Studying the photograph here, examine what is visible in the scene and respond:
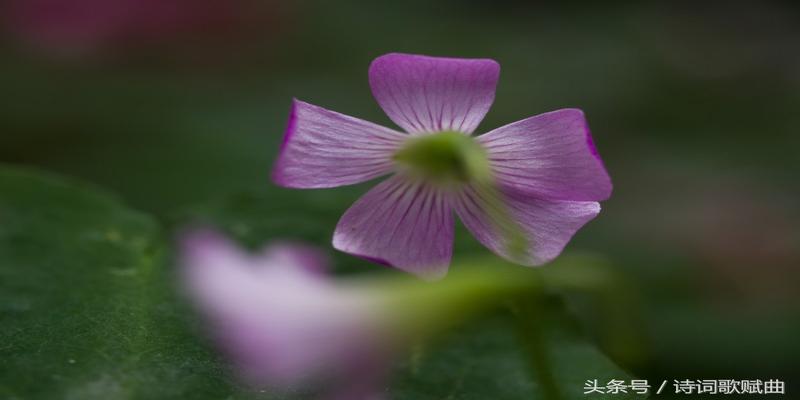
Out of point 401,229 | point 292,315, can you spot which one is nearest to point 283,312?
point 292,315

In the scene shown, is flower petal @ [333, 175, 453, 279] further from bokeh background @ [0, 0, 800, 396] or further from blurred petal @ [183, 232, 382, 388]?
bokeh background @ [0, 0, 800, 396]

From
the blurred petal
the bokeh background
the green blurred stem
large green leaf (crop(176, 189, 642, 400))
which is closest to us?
the blurred petal

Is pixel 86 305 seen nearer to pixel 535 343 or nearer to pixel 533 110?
pixel 535 343

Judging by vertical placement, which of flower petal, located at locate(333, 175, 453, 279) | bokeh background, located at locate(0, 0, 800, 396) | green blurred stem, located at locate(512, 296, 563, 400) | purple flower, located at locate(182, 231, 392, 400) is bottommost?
purple flower, located at locate(182, 231, 392, 400)

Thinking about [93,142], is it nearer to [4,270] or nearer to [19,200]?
[19,200]

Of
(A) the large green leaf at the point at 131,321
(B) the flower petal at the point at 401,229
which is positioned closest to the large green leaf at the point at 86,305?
(A) the large green leaf at the point at 131,321

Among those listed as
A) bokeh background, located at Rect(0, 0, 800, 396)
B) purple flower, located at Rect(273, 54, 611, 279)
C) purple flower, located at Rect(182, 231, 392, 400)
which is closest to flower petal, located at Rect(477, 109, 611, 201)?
purple flower, located at Rect(273, 54, 611, 279)

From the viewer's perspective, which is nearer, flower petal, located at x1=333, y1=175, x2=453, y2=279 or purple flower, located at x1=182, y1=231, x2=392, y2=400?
purple flower, located at x1=182, y1=231, x2=392, y2=400

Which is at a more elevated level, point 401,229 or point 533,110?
point 533,110
